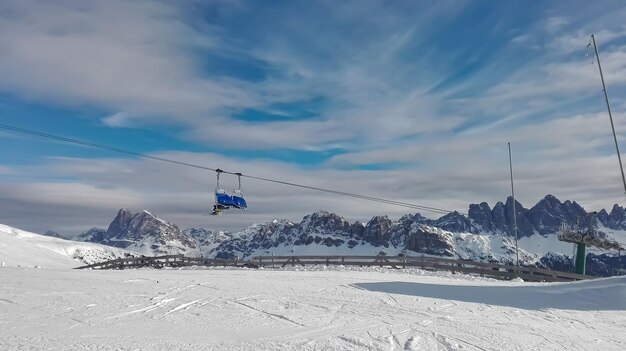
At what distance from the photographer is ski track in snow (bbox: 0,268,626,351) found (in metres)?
9.77

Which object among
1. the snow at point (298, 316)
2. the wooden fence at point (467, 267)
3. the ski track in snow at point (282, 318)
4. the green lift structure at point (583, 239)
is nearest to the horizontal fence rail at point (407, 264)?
the wooden fence at point (467, 267)

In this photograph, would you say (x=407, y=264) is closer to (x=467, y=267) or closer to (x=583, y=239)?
(x=467, y=267)

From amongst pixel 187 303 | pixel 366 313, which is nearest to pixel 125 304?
pixel 187 303

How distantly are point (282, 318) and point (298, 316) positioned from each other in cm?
53

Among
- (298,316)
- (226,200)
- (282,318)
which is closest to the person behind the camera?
(282,318)

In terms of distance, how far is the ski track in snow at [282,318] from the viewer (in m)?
9.77

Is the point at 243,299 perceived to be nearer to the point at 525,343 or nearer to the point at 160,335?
the point at 160,335

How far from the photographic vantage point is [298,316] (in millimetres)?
12578

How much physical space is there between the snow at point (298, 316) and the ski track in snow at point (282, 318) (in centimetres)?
3

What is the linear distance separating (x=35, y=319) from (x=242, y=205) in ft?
66.7

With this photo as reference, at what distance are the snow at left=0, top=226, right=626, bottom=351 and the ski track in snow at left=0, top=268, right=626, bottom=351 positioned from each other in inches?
1.1

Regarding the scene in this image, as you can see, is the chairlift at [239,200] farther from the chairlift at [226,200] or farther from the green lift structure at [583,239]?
the green lift structure at [583,239]

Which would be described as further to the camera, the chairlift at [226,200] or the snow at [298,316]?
the chairlift at [226,200]

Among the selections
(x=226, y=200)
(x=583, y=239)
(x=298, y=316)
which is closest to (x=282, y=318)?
(x=298, y=316)
